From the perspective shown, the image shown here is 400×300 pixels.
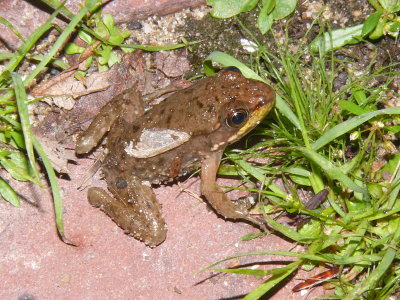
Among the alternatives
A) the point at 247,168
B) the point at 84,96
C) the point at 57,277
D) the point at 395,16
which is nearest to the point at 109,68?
the point at 84,96

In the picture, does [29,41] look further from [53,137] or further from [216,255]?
[216,255]

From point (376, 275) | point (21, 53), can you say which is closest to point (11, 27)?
point (21, 53)

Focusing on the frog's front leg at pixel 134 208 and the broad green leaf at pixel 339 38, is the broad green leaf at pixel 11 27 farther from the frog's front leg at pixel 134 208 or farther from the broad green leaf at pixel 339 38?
the broad green leaf at pixel 339 38

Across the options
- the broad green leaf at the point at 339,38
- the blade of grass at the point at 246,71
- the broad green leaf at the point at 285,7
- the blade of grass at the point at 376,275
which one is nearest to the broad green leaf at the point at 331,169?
the blade of grass at the point at 246,71

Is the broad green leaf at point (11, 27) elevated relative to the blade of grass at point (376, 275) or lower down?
elevated

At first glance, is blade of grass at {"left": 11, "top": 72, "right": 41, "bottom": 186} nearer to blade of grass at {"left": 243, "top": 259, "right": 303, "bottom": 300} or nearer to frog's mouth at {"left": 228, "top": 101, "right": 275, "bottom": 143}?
frog's mouth at {"left": 228, "top": 101, "right": 275, "bottom": 143}

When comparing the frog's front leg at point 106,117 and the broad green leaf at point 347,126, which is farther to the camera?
the frog's front leg at point 106,117

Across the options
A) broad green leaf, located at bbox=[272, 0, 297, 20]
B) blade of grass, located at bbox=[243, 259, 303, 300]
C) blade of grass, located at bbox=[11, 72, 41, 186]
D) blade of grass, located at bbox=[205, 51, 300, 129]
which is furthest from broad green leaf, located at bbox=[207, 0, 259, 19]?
blade of grass, located at bbox=[243, 259, 303, 300]
